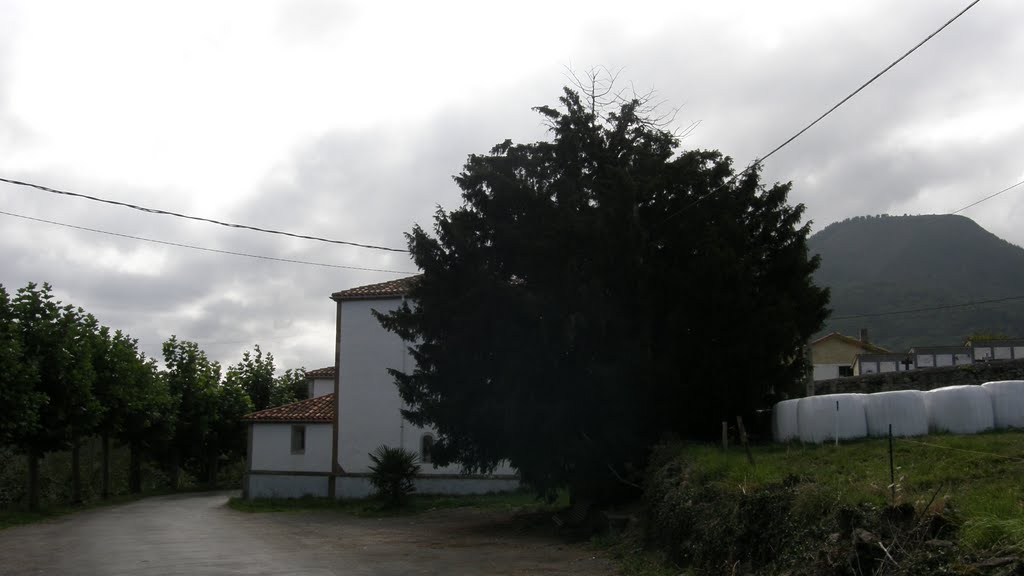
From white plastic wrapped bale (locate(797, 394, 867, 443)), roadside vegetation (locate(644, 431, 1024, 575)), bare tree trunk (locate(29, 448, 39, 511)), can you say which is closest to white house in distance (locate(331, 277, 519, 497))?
bare tree trunk (locate(29, 448, 39, 511))

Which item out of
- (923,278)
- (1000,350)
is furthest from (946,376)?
(923,278)

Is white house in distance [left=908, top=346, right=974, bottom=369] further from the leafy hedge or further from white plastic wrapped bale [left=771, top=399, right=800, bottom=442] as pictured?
the leafy hedge

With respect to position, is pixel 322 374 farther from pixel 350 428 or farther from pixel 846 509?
pixel 846 509

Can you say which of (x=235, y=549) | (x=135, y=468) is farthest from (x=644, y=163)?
(x=135, y=468)

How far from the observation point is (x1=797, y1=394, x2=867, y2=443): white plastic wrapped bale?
50.6 feet

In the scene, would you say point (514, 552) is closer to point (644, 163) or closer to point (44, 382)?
point (644, 163)

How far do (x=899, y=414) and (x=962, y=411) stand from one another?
1.06 m

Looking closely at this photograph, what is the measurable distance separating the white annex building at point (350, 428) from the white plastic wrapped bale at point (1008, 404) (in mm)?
20852

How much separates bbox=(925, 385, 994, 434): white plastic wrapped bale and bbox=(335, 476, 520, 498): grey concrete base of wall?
1822cm

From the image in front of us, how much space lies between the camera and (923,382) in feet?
65.0

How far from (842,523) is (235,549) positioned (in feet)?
43.2

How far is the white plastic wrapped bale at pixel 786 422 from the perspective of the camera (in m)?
17.1

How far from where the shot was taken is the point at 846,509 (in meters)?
8.28

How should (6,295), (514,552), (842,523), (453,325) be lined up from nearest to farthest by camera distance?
(842,523), (514,552), (453,325), (6,295)
